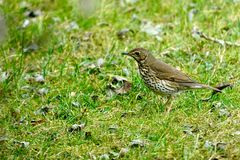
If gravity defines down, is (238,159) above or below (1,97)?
below

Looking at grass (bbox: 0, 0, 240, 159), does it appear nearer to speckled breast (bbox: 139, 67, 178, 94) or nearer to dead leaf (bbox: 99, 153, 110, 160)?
dead leaf (bbox: 99, 153, 110, 160)

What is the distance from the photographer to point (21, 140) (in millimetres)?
7180

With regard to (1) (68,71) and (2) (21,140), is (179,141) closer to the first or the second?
(2) (21,140)

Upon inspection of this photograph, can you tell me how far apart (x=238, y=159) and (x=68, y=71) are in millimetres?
3480

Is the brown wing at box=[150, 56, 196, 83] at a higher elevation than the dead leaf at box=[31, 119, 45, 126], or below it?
higher

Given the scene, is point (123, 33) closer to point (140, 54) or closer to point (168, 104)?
point (140, 54)

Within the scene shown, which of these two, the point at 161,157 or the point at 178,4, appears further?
the point at 178,4

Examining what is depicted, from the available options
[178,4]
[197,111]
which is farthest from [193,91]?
[178,4]

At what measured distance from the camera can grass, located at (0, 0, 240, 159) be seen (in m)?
6.84

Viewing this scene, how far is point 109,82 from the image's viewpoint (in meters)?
8.77

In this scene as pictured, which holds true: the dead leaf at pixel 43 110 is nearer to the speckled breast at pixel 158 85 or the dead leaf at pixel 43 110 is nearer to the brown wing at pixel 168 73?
the speckled breast at pixel 158 85

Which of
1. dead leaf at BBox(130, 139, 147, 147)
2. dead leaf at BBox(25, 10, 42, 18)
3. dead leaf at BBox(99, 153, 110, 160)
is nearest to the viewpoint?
dead leaf at BBox(99, 153, 110, 160)

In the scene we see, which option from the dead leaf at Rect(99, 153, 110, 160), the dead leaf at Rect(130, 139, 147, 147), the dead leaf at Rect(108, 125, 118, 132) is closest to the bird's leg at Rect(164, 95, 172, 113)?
the dead leaf at Rect(108, 125, 118, 132)

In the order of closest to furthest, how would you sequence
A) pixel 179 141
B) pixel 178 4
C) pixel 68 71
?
pixel 179 141 → pixel 68 71 → pixel 178 4
